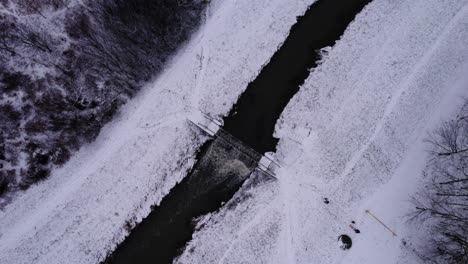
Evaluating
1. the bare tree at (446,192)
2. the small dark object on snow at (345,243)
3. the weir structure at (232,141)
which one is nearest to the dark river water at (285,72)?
the weir structure at (232,141)

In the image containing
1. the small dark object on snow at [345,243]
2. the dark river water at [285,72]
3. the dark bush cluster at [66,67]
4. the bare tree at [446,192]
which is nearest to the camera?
the bare tree at [446,192]

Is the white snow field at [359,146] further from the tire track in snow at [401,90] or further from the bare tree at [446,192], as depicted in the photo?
the bare tree at [446,192]

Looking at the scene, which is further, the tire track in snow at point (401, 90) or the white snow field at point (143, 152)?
the tire track in snow at point (401, 90)

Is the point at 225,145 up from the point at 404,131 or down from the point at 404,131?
down

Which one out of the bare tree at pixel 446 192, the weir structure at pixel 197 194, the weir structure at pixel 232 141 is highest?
the bare tree at pixel 446 192

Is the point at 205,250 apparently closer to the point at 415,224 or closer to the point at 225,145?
the point at 225,145

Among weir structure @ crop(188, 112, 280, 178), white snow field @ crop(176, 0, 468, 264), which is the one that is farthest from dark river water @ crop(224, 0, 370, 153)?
white snow field @ crop(176, 0, 468, 264)

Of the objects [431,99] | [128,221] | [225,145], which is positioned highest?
[431,99]

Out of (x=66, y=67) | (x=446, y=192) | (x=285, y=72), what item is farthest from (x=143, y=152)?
(x=446, y=192)

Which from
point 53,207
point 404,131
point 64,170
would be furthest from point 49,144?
point 404,131
